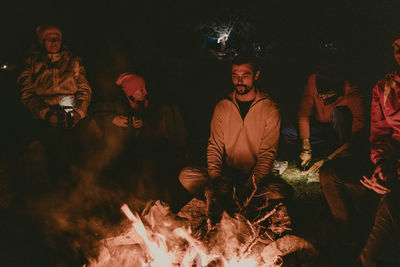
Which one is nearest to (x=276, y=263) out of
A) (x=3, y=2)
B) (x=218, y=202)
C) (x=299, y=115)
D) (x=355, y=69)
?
(x=218, y=202)

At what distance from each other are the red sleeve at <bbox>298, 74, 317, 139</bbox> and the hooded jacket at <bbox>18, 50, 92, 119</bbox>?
3407 millimetres

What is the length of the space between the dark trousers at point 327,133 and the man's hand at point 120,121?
9.46ft

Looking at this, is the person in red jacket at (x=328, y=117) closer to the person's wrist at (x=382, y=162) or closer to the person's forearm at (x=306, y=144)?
the person's forearm at (x=306, y=144)

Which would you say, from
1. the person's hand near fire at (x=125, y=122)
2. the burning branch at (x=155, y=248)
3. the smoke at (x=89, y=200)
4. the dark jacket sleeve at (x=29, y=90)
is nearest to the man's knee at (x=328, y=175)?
the burning branch at (x=155, y=248)

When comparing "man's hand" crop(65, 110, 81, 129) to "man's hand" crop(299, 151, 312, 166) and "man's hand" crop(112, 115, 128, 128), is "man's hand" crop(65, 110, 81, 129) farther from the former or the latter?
"man's hand" crop(299, 151, 312, 166)

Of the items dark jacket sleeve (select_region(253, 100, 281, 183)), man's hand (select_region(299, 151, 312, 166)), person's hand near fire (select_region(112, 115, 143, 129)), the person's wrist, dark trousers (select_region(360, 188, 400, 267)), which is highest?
person's hand near fire (select_region(112, 115, 143, 129))

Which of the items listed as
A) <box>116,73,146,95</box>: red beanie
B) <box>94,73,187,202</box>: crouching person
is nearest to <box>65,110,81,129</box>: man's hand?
<box>94,73,187,202</box>: crouching person

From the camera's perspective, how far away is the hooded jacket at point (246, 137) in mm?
3545

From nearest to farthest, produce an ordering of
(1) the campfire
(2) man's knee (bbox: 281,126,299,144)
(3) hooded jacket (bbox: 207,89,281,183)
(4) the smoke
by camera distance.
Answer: (1) the campfire, (4) the smoke, (3) hooded jacket (bbox: 207,89,281,183), (2) man's knee (bbox: 281,126,299,144)

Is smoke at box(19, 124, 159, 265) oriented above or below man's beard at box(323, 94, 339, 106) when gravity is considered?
below

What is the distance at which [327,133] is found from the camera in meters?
4.71

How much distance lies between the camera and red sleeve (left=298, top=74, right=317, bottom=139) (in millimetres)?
4473

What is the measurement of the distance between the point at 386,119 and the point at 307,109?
1586 millimetres

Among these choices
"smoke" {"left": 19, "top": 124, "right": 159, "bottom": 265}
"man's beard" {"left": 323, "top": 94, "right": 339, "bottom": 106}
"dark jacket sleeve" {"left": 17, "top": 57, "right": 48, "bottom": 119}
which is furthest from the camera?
"dark jacket sleeve" {"left": 17, "top": 57, "right": 48, "bottom": 119}
